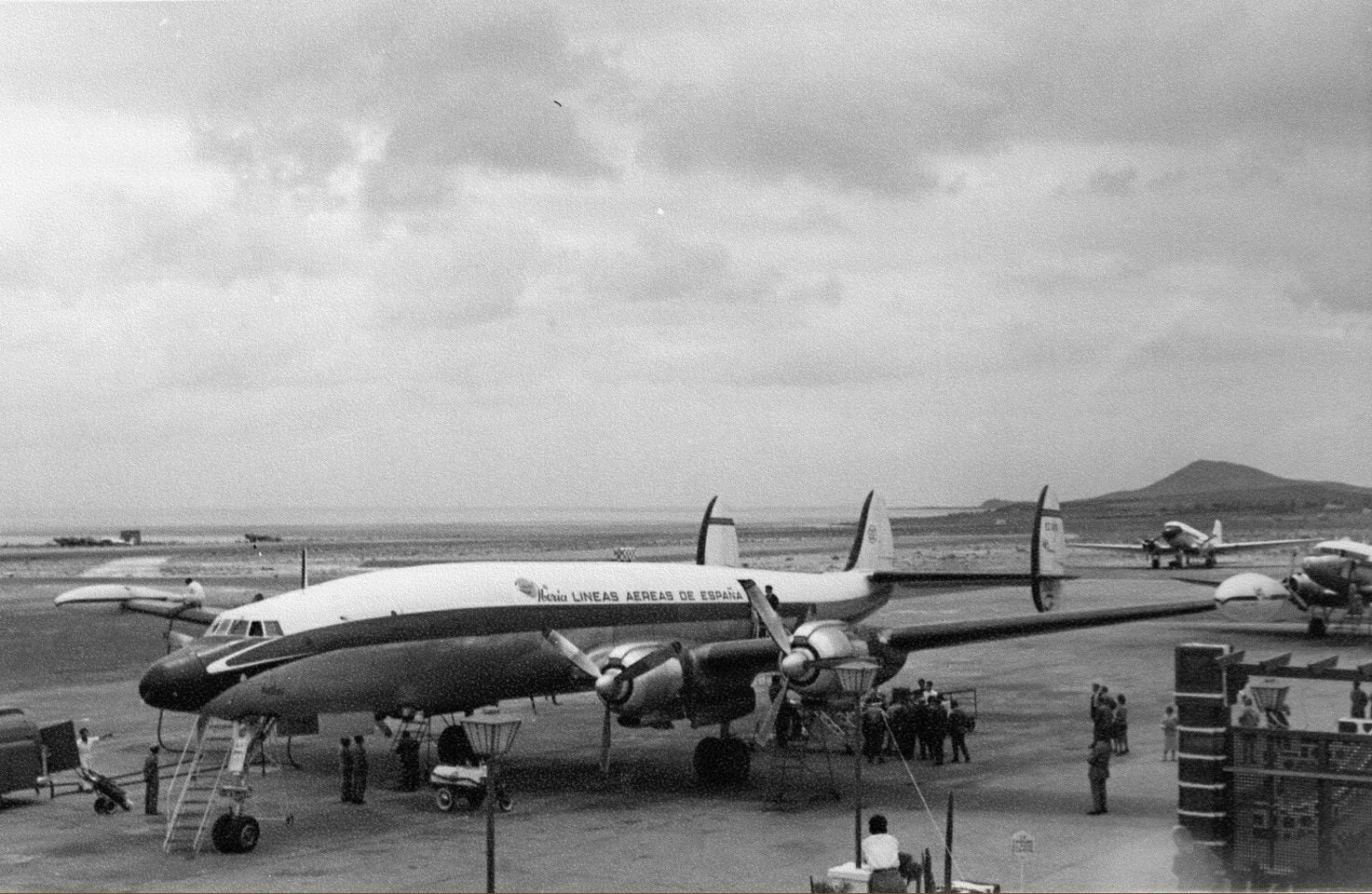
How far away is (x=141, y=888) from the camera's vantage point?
1672 centimetres

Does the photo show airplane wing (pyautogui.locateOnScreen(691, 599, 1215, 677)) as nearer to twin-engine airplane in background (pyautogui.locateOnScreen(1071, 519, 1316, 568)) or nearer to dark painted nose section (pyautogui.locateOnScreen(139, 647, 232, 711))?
dark painted nose section (pyautogui.locateOnScreen(139, 647, 232, 711))

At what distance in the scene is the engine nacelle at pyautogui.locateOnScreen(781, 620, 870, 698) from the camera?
21.0 metres

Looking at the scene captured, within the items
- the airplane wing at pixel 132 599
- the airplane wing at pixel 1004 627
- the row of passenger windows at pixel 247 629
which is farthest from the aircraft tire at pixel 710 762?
the airplane wing at pixel 132 599

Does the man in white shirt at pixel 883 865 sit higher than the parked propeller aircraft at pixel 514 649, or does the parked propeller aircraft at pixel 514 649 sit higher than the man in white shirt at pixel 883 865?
the parked propeller aircraft at pixel 514 649

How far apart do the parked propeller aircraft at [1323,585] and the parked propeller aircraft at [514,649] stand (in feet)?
58.2

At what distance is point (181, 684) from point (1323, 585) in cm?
3361

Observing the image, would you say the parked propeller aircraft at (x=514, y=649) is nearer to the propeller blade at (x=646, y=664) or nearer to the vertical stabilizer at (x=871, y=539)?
the propeller blade at (x=646, y=664)

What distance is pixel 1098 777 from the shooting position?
19.9 meters

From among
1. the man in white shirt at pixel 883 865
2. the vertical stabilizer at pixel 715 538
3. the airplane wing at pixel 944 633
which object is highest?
the vertical stabilizer at pixel 715 538

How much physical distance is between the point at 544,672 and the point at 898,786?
6244mm

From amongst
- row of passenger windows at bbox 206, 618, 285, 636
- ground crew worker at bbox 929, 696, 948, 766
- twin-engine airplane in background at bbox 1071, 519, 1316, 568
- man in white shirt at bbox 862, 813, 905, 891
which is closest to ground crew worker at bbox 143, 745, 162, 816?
row of passenger windows at bbox 206, 618, 285, 636

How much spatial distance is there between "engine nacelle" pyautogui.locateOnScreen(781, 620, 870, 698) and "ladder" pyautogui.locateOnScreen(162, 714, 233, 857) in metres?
8.38

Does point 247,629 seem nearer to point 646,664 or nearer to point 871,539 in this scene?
point 646,664

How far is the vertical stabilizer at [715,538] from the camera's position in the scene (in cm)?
3550
